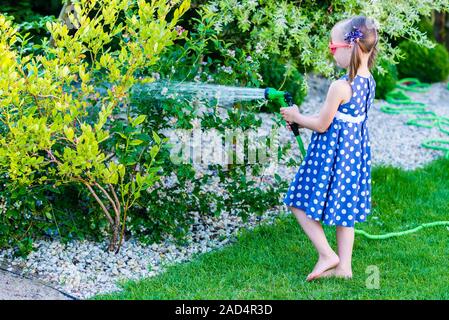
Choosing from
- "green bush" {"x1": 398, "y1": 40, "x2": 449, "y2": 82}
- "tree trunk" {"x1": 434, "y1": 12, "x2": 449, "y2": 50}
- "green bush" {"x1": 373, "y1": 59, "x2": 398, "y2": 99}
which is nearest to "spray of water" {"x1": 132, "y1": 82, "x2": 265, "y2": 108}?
"green bush" {"x1": 373, "y1": 59, "x2": 398, "y2": 99}

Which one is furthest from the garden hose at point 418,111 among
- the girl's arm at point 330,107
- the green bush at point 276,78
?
the girl's arm at point 330,107

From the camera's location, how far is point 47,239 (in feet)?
14.3

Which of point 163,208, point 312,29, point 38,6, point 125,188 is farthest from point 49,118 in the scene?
point 38,6

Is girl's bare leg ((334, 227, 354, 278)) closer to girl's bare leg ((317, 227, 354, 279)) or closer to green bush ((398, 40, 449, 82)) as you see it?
girl's bare leg ((317, 227, 354, 279))

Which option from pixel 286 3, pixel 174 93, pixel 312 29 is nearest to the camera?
pixel 174 93

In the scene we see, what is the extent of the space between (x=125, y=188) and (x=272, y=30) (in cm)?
152

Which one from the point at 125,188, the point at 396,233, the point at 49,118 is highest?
the point at 49,118

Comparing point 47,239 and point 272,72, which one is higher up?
point 272,72

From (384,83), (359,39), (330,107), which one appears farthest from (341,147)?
(384,83)

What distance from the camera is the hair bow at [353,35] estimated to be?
11.8 ft

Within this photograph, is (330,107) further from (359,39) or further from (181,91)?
(181,91)
